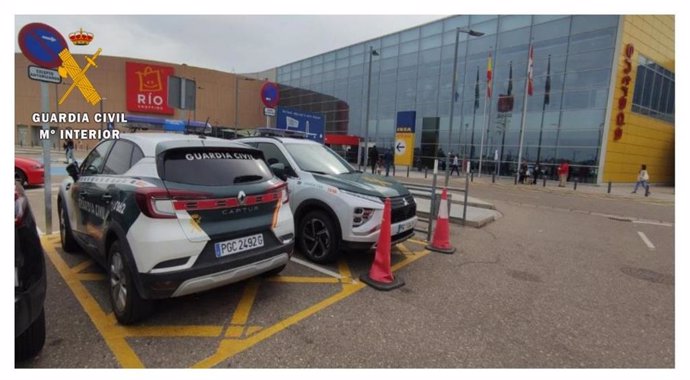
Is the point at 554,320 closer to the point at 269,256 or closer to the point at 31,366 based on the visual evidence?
the point at 269,256

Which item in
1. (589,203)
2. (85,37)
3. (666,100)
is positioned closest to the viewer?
(589,203)

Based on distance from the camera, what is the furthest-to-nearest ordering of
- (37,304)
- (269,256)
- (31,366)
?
(269,256), (31,366), (37,304)

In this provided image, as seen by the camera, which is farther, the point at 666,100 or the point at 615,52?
the point at 666,100

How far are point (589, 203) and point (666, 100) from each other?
21.3 m

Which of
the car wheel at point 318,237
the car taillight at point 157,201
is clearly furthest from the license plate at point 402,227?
the car taillight at point 157,201

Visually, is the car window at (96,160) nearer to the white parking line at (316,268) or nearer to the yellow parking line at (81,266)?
the yellow parking line at (81,266)

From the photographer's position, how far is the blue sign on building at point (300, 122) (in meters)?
13.8

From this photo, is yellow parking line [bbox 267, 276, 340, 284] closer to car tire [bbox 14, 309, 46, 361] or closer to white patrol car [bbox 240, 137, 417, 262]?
white patrol car [bbox 240, 137, 417, 262]

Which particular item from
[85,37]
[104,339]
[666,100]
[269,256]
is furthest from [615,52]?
[85,37]

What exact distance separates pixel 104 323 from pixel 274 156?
324 cm

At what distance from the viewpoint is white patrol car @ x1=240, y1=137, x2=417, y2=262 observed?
4.68m

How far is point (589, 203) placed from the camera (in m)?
14.4

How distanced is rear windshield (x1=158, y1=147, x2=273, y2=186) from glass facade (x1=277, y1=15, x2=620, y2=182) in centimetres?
1704

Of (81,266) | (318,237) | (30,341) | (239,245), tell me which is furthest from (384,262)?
(81,266)
